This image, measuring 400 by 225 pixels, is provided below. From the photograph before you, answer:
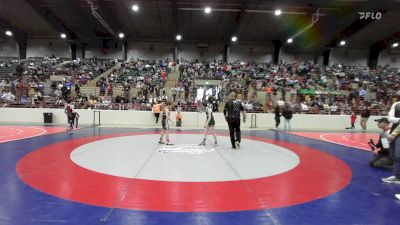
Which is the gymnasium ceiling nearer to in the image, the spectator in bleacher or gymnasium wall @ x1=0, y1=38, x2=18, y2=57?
gymnasium wall @ x1=0, y1=38, x2=18, y2=57

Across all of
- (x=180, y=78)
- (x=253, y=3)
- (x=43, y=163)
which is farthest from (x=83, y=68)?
(x=43, y=163)

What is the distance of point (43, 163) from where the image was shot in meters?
7.05

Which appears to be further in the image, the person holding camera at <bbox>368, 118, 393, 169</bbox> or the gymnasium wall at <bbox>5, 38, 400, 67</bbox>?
the gymnasium wall at <bbox>5, 38, 400, 67</bbox>

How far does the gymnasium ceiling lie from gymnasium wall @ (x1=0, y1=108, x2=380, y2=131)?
8.26 m

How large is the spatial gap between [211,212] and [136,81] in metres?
22.0

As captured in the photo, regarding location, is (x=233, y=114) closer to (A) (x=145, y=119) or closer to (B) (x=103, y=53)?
(A) (x=145, y=119)

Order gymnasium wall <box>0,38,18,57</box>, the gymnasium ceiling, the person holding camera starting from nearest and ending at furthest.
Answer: the person holding camera, the gymnasium ceiling, gymnasium wall <box>0,38,18,57</box>

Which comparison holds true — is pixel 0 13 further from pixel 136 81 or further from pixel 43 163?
pixel 43 163

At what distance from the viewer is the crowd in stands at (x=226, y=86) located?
2053 cm

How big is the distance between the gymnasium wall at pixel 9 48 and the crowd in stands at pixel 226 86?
5.75 metres

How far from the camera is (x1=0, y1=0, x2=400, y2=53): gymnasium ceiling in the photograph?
76.6 ft

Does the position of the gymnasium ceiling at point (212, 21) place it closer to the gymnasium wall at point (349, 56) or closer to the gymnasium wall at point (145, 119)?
the gymnasium wall at point (349, 56)

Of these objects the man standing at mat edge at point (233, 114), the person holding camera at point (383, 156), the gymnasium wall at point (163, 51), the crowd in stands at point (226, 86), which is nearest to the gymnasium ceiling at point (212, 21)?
the gymnasium wall at point (163, 51)

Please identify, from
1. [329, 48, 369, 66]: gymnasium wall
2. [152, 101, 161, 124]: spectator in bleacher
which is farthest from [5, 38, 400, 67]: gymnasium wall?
[152, 101, 161, 124]: spectator in bleacher
